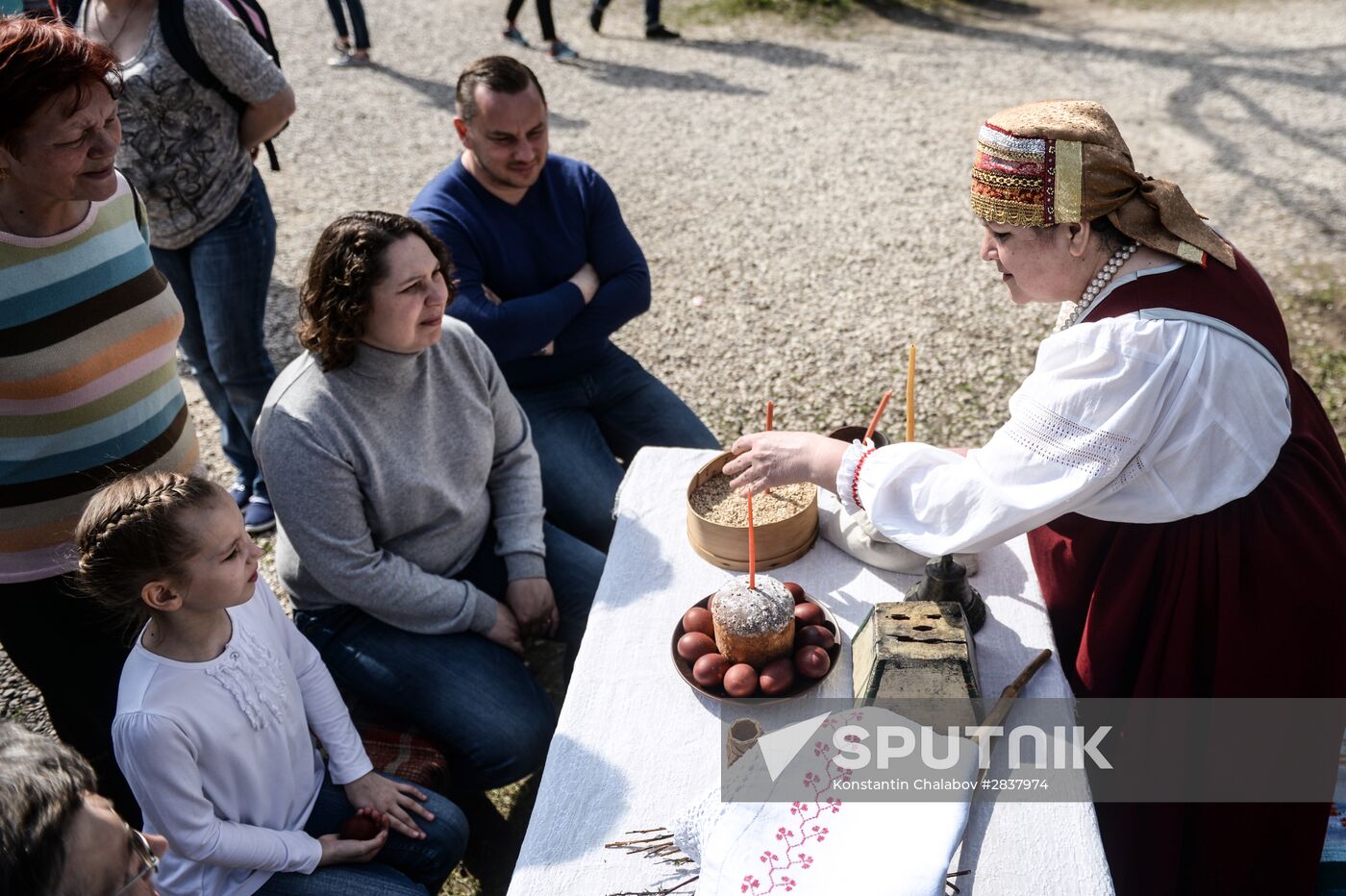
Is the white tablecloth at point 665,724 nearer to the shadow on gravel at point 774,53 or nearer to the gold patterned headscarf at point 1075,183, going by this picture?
the gold patterned headscarf at point 1075,183

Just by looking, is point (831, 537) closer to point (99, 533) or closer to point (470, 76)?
point (99, 533)

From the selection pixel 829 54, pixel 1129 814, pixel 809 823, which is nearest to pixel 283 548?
pixel 809 823

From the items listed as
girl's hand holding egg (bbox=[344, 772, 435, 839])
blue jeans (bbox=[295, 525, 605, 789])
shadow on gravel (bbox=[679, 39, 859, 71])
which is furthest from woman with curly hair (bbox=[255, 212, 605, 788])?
shadow on gravel (bbox=[679, 39, 859, 71])

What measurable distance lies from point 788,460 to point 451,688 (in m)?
0.95

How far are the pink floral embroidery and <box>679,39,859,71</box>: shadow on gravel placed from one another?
22.8 feet

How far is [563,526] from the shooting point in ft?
9.65

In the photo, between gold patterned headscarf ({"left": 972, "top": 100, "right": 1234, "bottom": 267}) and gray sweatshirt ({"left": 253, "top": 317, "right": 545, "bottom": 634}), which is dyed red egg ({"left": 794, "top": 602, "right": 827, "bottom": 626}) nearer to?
gold patterned headscarf ({"left": 972, "top": 100, "right": 1234, "bottom": 267})

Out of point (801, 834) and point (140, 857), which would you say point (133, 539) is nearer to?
point (140, 857)

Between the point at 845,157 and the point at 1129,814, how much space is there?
493 cm

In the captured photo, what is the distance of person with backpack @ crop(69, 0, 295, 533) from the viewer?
9.29 feet

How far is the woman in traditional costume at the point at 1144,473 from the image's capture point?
168 cm

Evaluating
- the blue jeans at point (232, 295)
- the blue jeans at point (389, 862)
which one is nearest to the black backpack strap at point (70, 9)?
the blue jeans at point (232, 295)

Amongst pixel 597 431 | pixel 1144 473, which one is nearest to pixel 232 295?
pixel 597 431

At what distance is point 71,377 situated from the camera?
1956 millimetres
